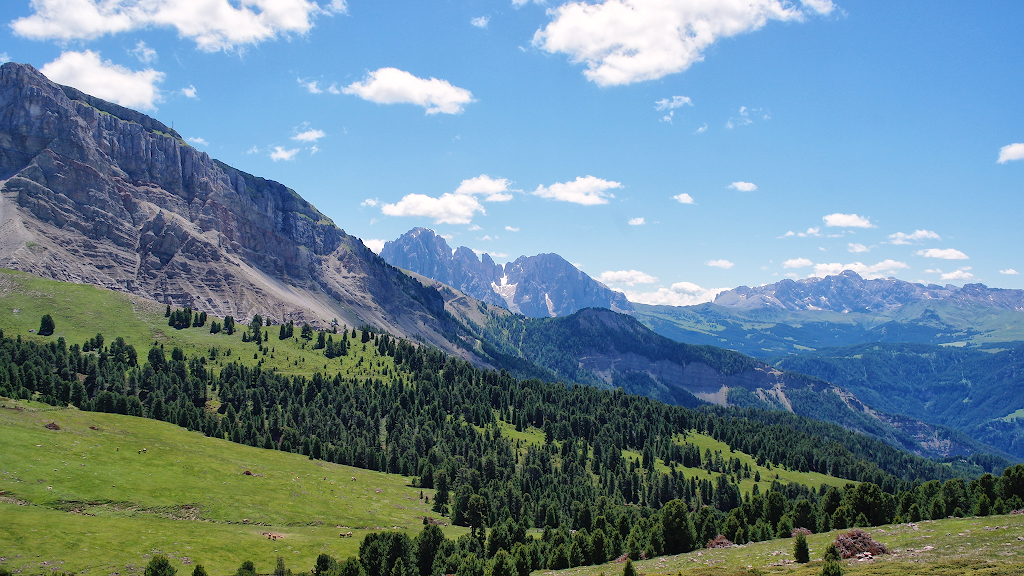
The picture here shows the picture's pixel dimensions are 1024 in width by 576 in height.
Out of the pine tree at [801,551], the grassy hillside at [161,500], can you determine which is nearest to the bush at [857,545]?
the pine tree at [801,551]

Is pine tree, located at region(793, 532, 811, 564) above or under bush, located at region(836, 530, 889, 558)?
under

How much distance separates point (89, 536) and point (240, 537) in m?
24.8

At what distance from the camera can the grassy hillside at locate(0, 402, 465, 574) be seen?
290 ft

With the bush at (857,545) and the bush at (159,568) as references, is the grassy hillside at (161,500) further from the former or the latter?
the bush at (857,545)

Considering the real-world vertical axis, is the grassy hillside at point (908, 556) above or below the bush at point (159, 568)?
above

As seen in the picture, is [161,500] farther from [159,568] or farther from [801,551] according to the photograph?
[801,551]

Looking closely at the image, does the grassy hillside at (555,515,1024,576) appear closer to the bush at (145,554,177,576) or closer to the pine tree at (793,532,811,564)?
the pine tree at (793,532,811,564)

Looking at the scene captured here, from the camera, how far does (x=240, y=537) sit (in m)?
108

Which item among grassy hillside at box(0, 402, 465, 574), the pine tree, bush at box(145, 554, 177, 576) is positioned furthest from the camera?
grassy hillside at box(0, 402, 465, 574)

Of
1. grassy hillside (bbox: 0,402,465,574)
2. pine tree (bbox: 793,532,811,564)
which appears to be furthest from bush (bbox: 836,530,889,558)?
grassy hillside (bbox: 0,402,465,574)

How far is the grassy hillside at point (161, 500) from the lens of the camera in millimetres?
88438

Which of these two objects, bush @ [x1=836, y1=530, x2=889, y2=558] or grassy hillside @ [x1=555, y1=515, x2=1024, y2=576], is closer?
grassy hillside @ [x1=555, y1=515, x2=1024, y2=576]

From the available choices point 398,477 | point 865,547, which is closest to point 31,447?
point 398,477

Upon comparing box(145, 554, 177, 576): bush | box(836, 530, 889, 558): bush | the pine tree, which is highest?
box(836, 530, 889, 558): bush
